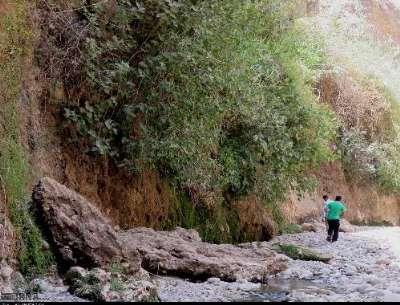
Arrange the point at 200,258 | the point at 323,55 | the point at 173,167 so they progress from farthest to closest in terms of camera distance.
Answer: the point at 323,55 < the point at 173,167 < the point at 200,258

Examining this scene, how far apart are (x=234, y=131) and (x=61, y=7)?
588cm

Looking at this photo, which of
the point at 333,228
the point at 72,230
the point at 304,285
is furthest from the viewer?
the point at 333,228

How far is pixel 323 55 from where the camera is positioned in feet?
77.2

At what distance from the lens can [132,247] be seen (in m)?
9.27

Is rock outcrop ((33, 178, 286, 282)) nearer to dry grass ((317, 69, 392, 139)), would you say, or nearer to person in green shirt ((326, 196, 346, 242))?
person in green shirt ((326, 196, 346, 242))

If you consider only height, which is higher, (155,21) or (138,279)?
(155,21)

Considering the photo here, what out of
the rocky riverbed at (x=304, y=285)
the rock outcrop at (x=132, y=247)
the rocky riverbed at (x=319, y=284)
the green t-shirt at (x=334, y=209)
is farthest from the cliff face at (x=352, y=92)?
the rock outcrop at (x=132, y=247)

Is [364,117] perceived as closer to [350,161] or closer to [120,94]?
[350,161]

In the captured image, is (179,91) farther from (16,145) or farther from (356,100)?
(356,100)

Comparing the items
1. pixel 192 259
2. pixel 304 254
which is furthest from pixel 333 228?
pixel 192 259

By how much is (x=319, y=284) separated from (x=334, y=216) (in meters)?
7.27

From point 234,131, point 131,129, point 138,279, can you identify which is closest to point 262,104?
point 234,131

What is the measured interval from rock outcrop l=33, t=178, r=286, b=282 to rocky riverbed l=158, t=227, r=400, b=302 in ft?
0.99

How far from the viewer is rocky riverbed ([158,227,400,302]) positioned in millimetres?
8562
